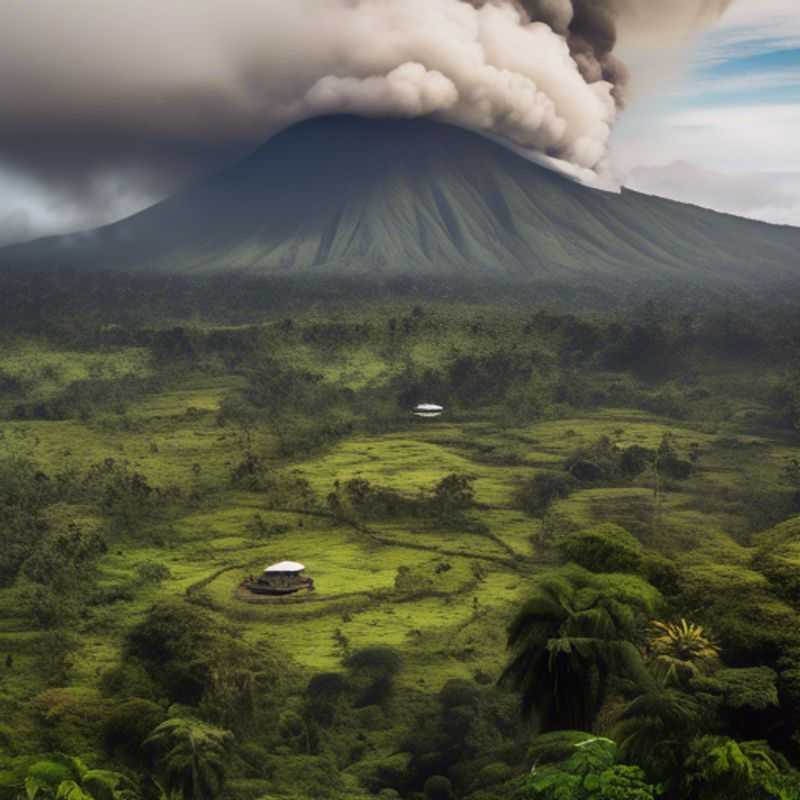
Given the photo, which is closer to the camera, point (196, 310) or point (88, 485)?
point (88, 485)

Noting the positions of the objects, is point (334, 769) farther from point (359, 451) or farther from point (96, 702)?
point (359, 451)

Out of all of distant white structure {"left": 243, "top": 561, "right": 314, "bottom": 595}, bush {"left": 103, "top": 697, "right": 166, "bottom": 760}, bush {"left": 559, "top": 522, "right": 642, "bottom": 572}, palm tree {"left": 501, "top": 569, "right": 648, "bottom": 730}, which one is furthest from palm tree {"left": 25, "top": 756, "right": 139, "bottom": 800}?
distant white structure {"left": 243, "top": 561, "right": 314, "bottom": 595}

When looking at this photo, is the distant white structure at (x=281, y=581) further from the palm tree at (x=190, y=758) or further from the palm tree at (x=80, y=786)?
the palm tree at (x=80, y=786)

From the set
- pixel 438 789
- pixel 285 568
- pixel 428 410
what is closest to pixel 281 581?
pixel 285 568

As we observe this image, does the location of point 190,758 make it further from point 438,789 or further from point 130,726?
point 438,789

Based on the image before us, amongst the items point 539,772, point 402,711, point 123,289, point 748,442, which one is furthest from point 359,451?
point 123,289

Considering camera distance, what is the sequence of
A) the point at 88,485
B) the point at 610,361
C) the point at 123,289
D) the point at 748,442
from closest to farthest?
1. the point at 88,485
2. the point at 748,442
3. the point at 610,361
4. the point at 123,289

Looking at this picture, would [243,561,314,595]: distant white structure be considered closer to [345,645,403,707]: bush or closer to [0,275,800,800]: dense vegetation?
[0,275,800,800]: dense vegetation

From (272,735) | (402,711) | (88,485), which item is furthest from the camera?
(88,485)
